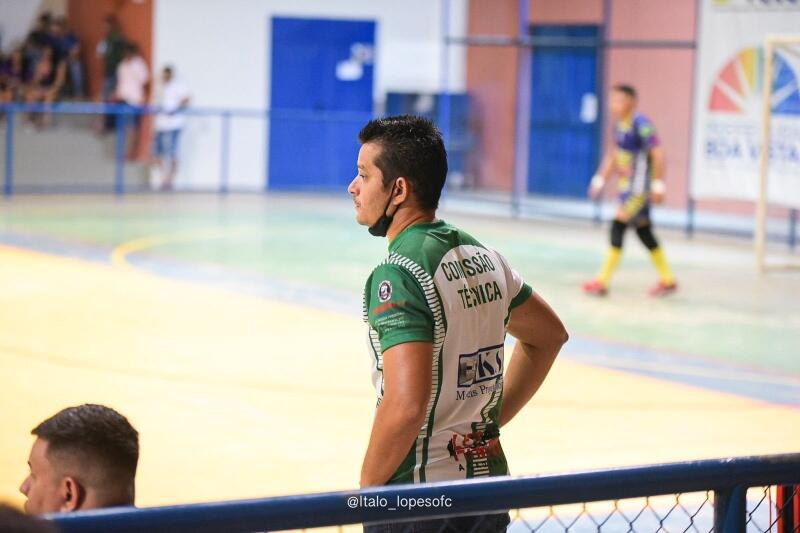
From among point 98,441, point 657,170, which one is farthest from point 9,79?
point 98,441

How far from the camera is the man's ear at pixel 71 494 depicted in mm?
3033

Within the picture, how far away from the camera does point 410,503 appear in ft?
9.52

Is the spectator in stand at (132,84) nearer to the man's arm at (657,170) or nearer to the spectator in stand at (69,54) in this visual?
the spectator in stand at (69,54)

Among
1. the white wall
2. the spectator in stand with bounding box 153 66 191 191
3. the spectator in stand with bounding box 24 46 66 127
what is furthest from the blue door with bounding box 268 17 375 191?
the spectator in stand with bounding box 24 46 66 127

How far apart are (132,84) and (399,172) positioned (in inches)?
926

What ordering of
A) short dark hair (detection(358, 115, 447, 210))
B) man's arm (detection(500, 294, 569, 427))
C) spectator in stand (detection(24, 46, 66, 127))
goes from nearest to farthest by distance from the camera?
1. short dark hair (detection(358, 115, 447, 210))
2. man's arm (detection(500, 294, 569, 427))
3. spectator in stand (detection(24, 46, 66, 127))

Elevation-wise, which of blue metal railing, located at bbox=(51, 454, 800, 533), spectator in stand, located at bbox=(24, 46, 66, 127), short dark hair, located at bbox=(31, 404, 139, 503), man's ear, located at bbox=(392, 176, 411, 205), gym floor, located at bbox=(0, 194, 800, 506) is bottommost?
gym floor, located at bbox=(0, 194, 800, 506)

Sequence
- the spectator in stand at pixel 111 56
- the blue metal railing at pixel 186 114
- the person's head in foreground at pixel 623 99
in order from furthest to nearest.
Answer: the spectator in stand at pixel 111 56
the blue metal railing at pixel 186 114
the person's head in foreground at pixel 623 99

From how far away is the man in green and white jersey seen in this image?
3508 mm

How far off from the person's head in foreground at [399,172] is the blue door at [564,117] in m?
22.8

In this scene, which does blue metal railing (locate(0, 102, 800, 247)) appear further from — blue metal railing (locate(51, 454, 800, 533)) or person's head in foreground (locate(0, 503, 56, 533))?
person's head in foreground (locate(0, 503, 56, 533))

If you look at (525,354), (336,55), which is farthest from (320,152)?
(525,354)

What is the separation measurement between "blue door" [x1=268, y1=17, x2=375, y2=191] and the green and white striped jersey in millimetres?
23160

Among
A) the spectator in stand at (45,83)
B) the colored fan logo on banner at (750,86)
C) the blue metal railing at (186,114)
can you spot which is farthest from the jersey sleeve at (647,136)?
the spectator in stand at (45,83)
